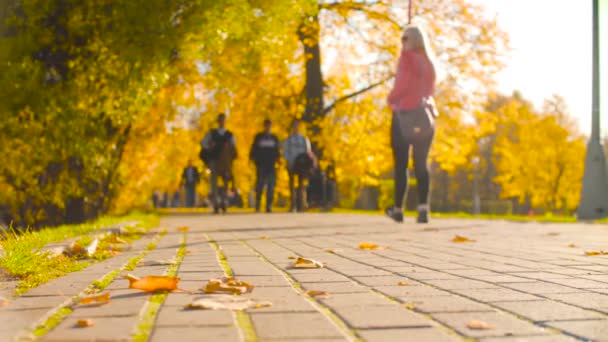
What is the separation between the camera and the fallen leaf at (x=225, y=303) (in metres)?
3.00

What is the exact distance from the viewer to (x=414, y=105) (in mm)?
10000

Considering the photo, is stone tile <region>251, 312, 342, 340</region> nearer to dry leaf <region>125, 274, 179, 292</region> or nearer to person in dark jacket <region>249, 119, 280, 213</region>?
dry leaf <region>125, 274, 179, 292</region>

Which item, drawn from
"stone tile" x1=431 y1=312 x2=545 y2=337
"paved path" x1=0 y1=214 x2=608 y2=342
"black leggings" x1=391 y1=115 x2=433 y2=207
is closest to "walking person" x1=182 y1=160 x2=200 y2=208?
"black leggings" x1=391 y1=115 x2=433 y2=207

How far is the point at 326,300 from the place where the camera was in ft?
10.8

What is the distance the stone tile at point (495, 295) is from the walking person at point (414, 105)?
Result: 21.3 ft

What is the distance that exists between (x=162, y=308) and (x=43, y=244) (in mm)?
2529

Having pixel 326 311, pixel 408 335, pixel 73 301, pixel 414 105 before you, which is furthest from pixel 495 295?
pixel 414 105

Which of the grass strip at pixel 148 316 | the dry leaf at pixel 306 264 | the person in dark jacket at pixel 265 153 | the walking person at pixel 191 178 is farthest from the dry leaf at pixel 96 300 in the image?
the walking person at pixel 191 178

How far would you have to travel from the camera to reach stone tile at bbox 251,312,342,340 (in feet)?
8.27

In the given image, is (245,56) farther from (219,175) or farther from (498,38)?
(498,38)

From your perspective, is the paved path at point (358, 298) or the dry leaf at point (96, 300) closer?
the paved path at point (358, 298)

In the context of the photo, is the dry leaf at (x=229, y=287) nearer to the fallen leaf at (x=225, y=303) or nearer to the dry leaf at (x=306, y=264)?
the fallen leaf at (x=225, y=303)

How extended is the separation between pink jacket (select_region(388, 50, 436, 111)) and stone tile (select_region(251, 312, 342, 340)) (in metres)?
7.42

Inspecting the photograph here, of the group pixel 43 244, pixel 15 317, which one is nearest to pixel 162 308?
pixel 15 317
